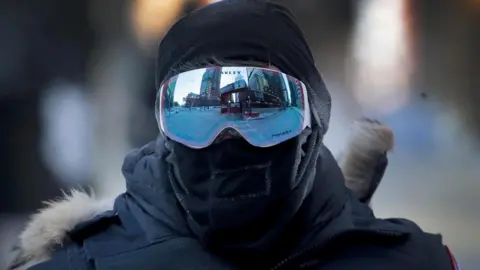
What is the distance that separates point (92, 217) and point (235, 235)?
21 cm

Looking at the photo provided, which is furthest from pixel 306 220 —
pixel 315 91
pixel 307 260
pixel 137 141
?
pixel 137 141

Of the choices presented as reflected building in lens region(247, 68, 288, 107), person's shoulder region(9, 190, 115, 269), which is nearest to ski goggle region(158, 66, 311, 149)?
Result: reflected building in lens region(247, 68, 288, 107)

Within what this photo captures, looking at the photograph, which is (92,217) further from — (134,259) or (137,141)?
(137,141)

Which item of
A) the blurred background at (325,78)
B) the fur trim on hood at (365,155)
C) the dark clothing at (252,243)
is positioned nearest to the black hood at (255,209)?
the dark clothing at (252,243)

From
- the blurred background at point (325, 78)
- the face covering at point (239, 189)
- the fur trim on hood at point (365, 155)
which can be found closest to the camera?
the face covering at point (239, 189)

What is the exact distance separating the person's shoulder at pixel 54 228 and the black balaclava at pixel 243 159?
0.46ft

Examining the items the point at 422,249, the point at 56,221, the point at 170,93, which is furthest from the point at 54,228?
the point at 422,249

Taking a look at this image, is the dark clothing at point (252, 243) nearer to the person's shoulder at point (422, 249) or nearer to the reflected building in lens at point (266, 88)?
the person's shoulder at point (422, 249)

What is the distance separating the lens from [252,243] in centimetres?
70

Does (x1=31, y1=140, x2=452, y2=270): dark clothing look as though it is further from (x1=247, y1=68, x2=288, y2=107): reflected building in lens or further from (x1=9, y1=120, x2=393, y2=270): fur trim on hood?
(x1=247, y1=68, x2=288, y2=107): reflected building in lens

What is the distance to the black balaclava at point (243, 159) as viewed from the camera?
69 cm

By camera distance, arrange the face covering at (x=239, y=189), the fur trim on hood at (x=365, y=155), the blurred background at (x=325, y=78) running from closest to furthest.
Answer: the face covering at (x=239, y=189) → the fur trim on hood at (x=365, y=155) → the blurred background at (x=325, y=78)

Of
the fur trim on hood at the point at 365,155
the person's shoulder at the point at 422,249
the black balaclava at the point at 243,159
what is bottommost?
the person's shoulder at the point at 422,249

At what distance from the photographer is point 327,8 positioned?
122 cm
